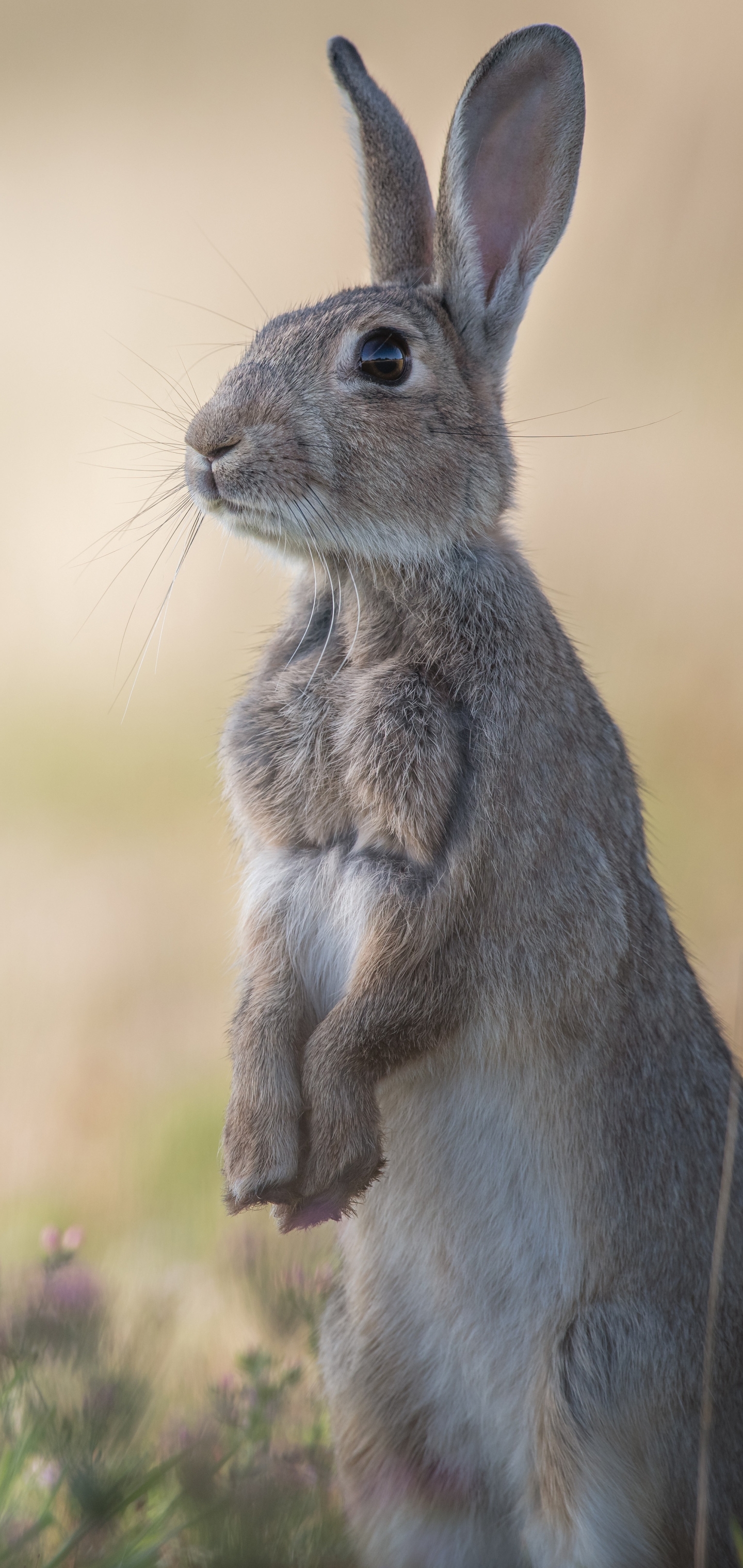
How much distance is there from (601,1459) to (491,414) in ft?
4.96

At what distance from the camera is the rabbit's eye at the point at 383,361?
6.58 feet

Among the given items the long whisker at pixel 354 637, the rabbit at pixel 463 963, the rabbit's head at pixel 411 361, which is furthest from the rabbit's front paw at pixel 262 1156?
the rabbit's head at pixel 411 361

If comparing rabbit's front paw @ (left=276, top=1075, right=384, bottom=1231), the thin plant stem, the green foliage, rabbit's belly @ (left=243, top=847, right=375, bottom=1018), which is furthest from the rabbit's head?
the green foliage

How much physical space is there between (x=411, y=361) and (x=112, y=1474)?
60.8 inches

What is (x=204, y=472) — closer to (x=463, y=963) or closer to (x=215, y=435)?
(x=215, y=435)

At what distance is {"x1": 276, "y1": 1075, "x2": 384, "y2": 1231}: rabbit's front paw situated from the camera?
6.03 ft

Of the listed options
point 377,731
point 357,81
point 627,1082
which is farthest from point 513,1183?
point 357,81

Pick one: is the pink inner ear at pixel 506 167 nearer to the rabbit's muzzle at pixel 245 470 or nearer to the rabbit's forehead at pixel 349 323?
the rabbit's forehead at pixel 349 323

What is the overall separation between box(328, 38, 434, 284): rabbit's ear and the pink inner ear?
5.1 inches

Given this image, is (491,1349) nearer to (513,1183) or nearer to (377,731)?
(513,1183)

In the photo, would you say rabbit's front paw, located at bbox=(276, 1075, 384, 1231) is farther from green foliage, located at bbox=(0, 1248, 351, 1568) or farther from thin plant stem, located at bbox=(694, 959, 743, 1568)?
thin plant stem, located at bbox=(694, 959, 743, 1568)

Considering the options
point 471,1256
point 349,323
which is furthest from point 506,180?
point 471,1256

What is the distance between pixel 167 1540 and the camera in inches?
69.7

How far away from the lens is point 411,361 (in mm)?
2018
